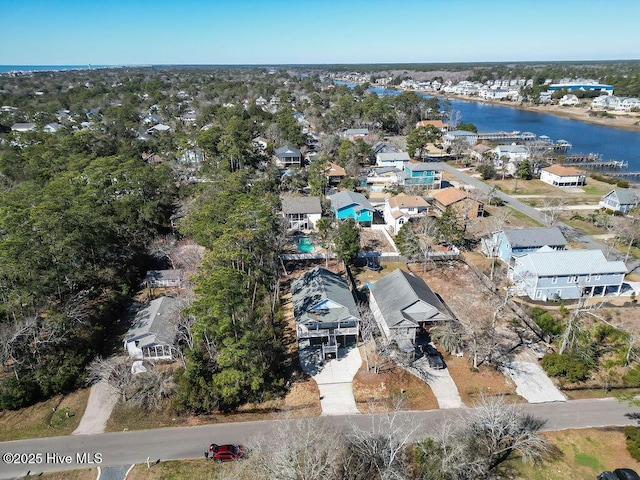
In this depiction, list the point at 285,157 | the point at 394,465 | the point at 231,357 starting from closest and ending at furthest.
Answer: the point at 394,465 < the point at 231,357 < the point at 285,157

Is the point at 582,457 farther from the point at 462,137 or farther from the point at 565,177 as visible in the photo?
the point at 462,137

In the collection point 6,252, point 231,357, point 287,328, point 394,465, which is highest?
point 6,252

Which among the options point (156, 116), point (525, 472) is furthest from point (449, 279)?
point (156, 116)

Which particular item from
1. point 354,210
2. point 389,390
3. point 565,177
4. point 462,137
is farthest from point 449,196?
point 462,137

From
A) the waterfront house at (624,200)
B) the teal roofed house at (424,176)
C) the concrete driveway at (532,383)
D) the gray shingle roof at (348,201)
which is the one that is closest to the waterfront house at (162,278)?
the gray shingle roof at (348,201)

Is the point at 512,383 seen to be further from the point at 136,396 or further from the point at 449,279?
the point at 136,396

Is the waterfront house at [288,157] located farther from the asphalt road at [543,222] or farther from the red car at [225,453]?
the red car at [225,453]
